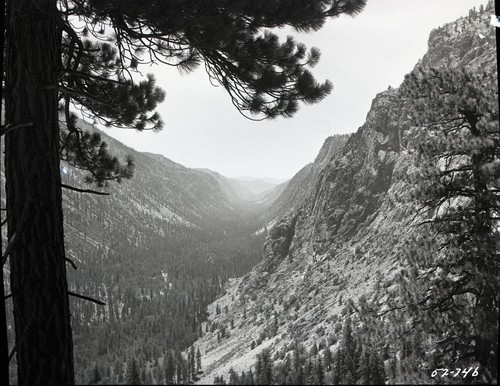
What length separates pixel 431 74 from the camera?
8.80 m

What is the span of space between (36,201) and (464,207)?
8101 mm

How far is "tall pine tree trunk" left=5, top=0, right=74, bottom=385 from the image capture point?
3605 mm

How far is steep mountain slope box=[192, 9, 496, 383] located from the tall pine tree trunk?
35.7 m

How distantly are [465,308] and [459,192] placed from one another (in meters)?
2.47

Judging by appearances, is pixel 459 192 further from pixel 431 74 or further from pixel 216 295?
pixel 216 295

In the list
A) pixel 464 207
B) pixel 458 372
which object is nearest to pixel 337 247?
pixel 464 207

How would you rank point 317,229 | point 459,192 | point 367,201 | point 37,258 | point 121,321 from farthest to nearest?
1. point 121,321
2. point 317,229
3. point 367,201
4. point 459,192
5. point 37,258

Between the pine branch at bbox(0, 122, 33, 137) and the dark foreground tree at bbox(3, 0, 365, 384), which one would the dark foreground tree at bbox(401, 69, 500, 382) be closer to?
the dark foreground tree at bbox(3, 0, 365, 384)

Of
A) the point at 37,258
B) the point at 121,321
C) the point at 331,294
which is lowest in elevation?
the point at 121,321

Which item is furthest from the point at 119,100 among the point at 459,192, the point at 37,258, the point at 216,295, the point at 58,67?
the point at 216,295

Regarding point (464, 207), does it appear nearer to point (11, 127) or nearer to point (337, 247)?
point (11, 127)

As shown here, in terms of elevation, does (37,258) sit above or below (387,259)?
above

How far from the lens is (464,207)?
8102mm

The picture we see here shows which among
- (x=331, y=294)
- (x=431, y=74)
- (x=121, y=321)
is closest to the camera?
(x=431, y=74)
